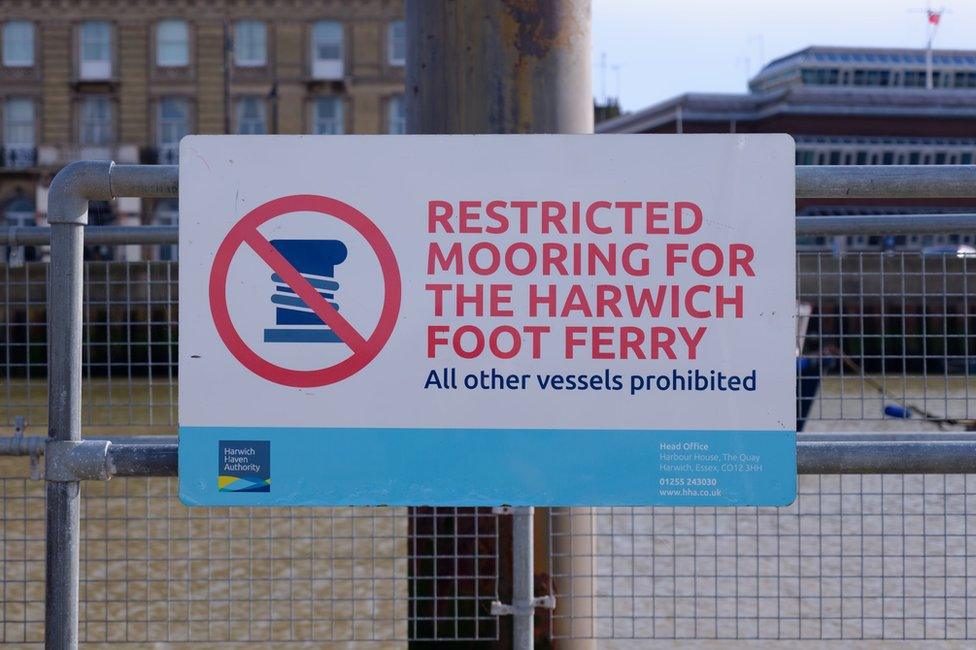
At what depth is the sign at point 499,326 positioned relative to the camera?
2.82 metres

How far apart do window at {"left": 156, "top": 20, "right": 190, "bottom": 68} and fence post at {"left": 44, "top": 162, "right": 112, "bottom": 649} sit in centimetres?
4942

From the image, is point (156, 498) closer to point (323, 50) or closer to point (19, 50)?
point (323, 50)

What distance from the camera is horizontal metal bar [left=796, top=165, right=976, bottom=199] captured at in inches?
114

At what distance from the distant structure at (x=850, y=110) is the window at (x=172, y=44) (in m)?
25.7

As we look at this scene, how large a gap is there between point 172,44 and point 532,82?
161 feet

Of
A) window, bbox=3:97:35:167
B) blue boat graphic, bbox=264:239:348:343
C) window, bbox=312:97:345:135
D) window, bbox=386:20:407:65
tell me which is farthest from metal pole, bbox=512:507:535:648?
window, bbox=3:97:35:167

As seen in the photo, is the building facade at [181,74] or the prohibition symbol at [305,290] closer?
the prohibition symbol at [305,290]

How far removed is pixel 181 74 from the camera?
5047cm

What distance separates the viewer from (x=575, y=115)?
13.3 feet

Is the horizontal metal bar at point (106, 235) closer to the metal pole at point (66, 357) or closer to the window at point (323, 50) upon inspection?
the metal pole at point (66, 357)

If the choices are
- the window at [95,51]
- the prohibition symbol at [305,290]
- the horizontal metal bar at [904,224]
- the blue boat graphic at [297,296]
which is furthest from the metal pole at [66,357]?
the window at [95,51]

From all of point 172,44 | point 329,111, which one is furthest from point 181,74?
point 329,111

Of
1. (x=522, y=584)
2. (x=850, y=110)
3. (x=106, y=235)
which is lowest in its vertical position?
(x=522, y=584)

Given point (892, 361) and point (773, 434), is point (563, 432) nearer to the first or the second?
point (773, 434)
